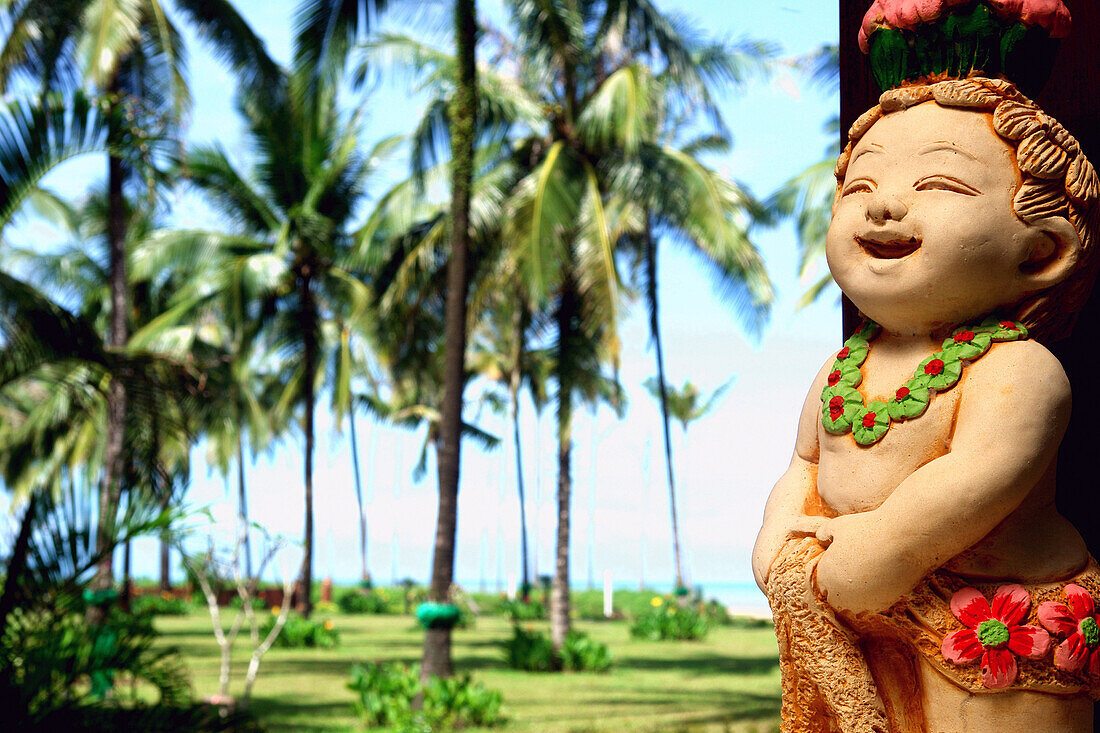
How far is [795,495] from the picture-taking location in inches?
90.4

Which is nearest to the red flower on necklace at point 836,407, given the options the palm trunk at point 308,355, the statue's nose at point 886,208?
the statue's nose at point 886,208

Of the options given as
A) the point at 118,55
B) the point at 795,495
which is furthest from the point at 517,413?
the point at 795,495

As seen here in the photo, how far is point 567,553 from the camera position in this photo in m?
14.4

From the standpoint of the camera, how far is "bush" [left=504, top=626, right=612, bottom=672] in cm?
1305

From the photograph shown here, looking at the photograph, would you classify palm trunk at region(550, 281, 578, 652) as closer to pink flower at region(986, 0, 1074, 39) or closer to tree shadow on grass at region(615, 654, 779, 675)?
tree shadow on grass at region(615, 654, 779, 675)

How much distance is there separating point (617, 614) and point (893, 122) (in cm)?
2433

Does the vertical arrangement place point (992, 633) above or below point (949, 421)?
below

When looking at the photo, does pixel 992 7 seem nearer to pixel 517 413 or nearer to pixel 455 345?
pixel 455 345

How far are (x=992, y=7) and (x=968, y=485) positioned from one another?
951mm

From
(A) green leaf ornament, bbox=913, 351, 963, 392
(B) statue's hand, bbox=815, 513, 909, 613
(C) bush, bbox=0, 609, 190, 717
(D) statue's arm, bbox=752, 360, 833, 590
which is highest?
(A) green leaf ornament, bbox=913, 351, 963, 392

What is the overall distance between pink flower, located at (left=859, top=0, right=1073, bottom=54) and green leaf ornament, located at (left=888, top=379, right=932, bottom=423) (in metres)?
0.74

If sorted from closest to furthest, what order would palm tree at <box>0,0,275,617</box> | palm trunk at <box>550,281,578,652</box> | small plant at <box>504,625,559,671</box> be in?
palm tree at <box>0,0,275,617</box> → small plant at <box>504,625,559,671</box> → palm trunk at <box>550,281,578,652</box>

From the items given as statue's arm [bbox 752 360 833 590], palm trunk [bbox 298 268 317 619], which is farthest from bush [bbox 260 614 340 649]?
statue's arm [bbox 752 360 833 590]

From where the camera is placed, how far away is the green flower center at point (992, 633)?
6.26ft
